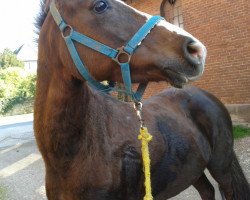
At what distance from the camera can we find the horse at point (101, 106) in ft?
6.45

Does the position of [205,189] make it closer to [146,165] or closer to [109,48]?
[146,165]

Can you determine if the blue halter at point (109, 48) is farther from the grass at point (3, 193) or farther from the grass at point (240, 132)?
the grass at point (240, 132)

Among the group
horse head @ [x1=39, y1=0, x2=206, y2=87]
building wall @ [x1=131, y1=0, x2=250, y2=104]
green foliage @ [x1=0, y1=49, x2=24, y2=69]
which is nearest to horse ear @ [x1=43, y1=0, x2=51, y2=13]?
horse head @ [x1=39, y1=0, x2=206, y2=87]

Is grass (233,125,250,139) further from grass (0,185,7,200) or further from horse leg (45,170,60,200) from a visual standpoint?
horse leg (45,170,60,200)

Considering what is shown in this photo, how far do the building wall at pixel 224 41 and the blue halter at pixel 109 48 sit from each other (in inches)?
273

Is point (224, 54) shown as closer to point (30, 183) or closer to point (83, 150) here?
point (30, 183)

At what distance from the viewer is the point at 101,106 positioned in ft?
8.46

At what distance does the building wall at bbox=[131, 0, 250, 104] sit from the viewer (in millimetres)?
8617

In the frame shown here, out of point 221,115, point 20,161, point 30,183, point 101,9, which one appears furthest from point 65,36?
point 20,161

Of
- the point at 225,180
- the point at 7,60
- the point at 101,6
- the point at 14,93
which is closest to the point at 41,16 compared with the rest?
the point at 101,6

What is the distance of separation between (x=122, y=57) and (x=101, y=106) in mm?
631

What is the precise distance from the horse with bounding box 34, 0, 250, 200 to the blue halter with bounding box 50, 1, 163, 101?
0.01 metres

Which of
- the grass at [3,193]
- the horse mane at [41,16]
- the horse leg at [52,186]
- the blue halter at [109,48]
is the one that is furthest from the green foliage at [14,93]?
the blue halter at [109,48]

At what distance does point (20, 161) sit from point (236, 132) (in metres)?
5.38
